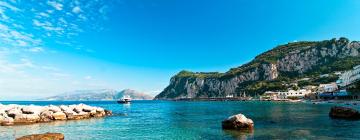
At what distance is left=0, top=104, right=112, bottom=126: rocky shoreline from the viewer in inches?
2478

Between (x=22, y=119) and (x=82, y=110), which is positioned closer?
(x=22, y=119)

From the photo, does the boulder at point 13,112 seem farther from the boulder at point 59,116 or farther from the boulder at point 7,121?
the boulder at point 59,116

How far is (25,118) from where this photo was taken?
64188 mm

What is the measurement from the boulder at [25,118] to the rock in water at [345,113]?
57.2 m

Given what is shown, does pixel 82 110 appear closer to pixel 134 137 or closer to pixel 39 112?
pixel 39 112

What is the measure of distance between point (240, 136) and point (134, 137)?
13451 millimetres

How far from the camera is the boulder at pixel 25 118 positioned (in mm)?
63062

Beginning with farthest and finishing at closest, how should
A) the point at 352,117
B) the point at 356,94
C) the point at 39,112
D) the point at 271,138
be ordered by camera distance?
the point at 356,94 → the point at 39,112 → the point at 352,117 → the point at 271,138

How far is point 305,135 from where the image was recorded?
1533 inches

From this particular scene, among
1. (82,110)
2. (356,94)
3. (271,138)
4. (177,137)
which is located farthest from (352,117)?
(356,94)

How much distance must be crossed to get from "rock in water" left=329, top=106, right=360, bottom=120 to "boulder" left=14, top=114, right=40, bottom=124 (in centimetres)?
5715

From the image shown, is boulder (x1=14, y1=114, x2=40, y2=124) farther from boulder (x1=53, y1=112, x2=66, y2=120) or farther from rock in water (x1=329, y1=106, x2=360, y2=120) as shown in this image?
rock in water (x1=329, y1=106, x2=360, y2=120)

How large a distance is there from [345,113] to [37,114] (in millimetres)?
58941

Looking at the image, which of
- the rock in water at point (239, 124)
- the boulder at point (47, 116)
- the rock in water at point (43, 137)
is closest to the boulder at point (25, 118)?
the boulder at point (47, 116)
